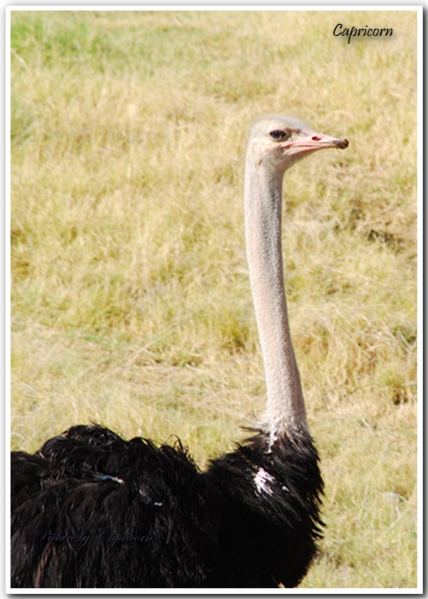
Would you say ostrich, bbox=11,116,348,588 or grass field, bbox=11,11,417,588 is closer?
ostrich, bbox=11,116,348,588

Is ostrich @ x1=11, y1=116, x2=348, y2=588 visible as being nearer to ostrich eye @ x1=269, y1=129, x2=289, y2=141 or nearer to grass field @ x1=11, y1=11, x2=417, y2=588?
ostrich eye @ x1=269, y1=129, x2=289, y2=141

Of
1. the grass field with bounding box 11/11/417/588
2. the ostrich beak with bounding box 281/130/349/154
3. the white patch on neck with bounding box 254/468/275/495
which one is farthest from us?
the grass field with bounding box 11/11/417/588

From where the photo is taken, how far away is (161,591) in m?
2.80

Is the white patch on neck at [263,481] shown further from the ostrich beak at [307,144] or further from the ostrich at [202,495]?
the ostrich beak at [307,144]

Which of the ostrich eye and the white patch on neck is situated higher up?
the ostrich eye

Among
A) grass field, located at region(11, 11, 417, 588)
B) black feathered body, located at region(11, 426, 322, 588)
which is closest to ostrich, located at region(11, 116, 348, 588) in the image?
black feathered body, located at region(11, 426, 322, 588)

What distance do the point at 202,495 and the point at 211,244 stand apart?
114 inches

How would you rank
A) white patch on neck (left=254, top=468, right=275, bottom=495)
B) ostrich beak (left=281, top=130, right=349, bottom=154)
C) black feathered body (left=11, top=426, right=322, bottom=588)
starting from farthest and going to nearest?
ostrich beak (left=281, top=130, right=349, bottom=154) → white patch on neck (left=254, top=468, right=275, bottom=495) → black feathered body (left=11, top=426, right=322, bottom=588)

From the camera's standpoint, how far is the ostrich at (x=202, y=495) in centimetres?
279

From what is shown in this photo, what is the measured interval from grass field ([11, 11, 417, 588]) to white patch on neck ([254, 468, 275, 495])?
0.74 m

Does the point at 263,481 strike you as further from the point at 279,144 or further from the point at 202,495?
the point at 279,144

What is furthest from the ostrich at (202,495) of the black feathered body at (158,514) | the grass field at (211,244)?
the grass field at (211,244)

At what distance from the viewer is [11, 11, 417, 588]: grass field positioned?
4.52 m

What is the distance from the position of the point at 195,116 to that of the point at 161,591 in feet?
15.2
